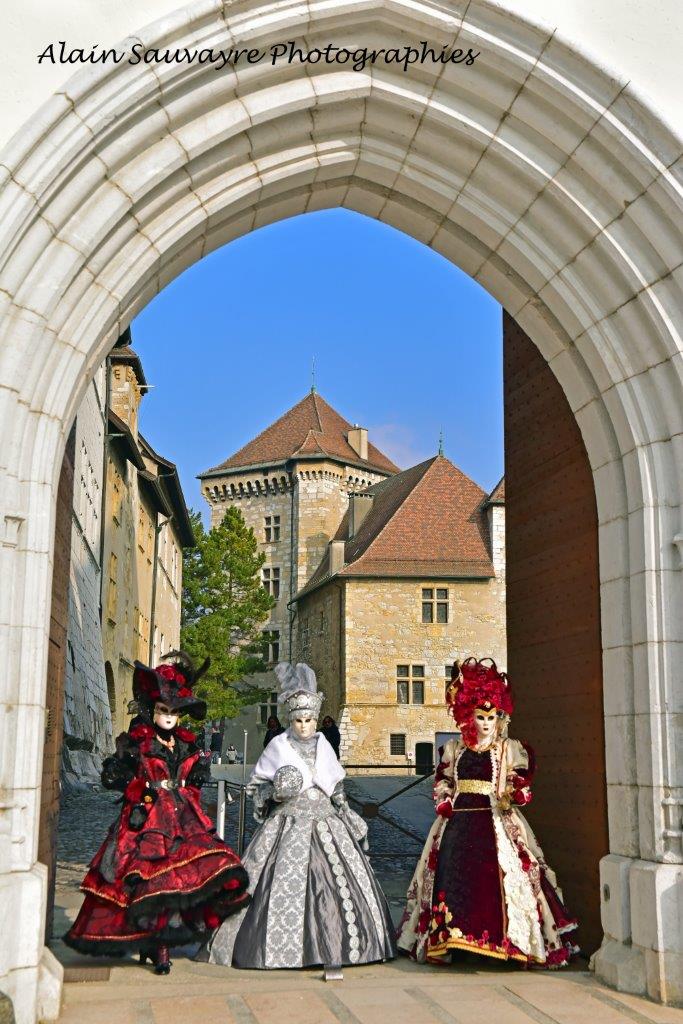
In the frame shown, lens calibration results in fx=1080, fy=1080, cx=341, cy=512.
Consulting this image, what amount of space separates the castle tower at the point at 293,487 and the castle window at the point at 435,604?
1310cm

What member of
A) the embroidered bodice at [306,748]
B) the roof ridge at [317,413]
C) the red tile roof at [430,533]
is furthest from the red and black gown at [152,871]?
the roof ridge at [317,413]

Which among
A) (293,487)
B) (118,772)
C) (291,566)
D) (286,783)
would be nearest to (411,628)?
(291,566)

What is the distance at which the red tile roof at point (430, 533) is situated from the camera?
34.9m

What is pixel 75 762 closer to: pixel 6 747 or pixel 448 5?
pixel 6 747

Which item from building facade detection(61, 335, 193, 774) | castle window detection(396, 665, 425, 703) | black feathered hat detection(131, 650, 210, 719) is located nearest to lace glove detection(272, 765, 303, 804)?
black feathered hat detection(131, 650, 210, 719)

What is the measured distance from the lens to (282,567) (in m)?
49.9

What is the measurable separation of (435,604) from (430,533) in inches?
101

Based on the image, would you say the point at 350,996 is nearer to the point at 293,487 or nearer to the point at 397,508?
the point at 397,508

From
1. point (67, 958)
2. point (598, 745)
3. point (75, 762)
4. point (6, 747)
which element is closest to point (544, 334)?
point (598, 745)

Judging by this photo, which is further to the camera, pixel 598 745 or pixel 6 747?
pixel 598 745

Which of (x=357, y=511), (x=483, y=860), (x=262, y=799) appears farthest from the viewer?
(x=357, y=511)

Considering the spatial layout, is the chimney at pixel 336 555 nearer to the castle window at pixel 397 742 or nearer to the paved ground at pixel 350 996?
the castle window at pixel 397 742

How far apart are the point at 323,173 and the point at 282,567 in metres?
44.4

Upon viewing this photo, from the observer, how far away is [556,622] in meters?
6.45
